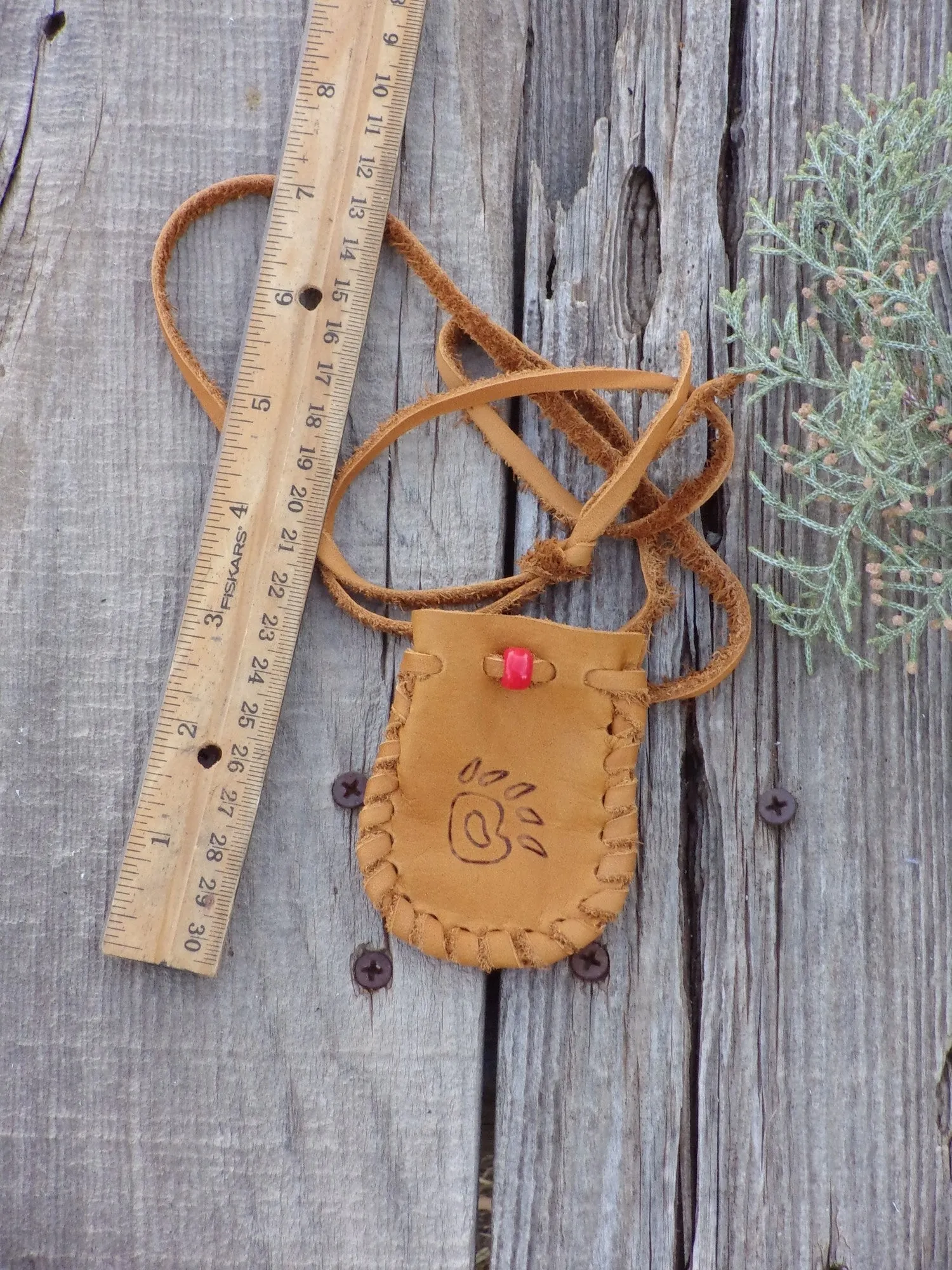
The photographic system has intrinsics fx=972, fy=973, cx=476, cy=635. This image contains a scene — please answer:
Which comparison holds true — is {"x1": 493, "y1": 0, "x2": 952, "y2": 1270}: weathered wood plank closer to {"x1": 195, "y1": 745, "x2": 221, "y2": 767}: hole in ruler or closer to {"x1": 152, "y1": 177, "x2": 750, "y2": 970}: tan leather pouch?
{"x1": 152, "y1": 177, "x2": 750, "y2": 970}: tan leather pouch

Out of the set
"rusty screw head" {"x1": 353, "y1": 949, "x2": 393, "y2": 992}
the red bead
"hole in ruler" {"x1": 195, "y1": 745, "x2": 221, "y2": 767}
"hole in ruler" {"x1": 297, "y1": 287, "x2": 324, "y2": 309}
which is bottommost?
"rusty screw head" {"x1": 353, "y1": 949, "x2": 393, "y2": 992}

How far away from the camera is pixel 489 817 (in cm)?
140

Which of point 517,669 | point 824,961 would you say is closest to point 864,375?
point 517,669

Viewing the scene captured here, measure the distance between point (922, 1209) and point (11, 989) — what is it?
141 cm

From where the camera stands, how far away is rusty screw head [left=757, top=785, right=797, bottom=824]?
1469 millimetres

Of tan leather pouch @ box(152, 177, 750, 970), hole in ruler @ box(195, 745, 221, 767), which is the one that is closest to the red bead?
tan leather pouch @ box(152, 177, 750, 970)

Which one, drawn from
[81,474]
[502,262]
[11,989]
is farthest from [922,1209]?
[81,474]

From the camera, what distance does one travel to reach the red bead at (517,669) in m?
1.33

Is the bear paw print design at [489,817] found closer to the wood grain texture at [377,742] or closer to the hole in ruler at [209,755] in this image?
the wood grain texture at [377,742]

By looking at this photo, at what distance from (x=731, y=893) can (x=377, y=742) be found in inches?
23.2

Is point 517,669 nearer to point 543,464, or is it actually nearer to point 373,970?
Answer: point 543,464

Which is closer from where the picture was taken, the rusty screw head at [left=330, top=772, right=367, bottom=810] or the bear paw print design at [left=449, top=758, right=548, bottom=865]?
the bear paw print design at [left=449, top=758, right=548, bottom=865]

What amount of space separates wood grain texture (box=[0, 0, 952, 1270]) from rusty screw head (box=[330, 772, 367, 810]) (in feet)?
0.10

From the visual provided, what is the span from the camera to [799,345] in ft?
4.58
